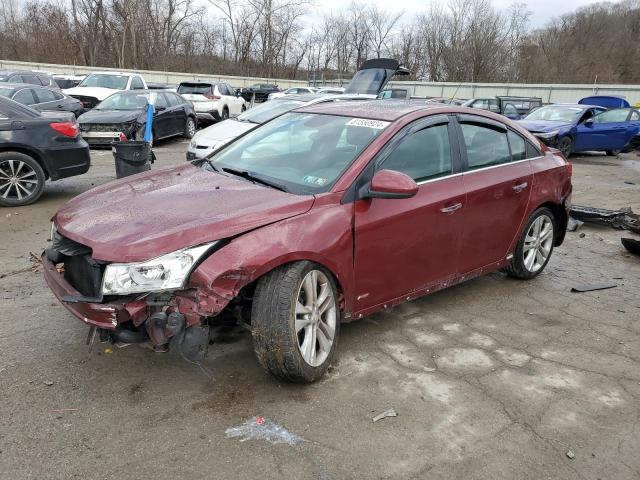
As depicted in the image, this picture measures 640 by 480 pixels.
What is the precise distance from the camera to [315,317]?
3.18m

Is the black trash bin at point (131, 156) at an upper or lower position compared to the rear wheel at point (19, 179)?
upper

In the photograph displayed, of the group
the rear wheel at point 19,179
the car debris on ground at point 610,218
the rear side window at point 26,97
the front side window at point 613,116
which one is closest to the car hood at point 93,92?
the rear side window at point 26,97

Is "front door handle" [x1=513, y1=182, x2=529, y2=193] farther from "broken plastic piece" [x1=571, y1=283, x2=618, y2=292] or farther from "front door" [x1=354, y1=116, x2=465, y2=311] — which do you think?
"broken plastic piece" [x1=571, y1=283, x2=618, y2=292]

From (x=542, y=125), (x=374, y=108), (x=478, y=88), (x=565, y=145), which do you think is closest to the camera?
(x=374, y=108)

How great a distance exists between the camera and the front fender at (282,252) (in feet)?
9.07

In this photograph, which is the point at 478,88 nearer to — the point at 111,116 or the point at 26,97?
the point at 111,116

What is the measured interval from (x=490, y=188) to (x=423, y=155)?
0.71 meters

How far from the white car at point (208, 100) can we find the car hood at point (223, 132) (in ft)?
28.9

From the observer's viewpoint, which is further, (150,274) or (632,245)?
(632,245)

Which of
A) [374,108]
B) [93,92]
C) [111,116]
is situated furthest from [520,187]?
[93,92]

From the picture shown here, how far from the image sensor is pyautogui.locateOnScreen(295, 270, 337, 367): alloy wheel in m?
3.10

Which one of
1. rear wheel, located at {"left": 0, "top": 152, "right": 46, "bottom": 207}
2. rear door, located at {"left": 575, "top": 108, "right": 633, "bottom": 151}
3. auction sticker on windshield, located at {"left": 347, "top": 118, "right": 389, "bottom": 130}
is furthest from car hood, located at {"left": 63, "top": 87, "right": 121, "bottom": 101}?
auction sticker on windshield, located at {"left": 347, "top": 118, "right": 389, "bottom": 130}

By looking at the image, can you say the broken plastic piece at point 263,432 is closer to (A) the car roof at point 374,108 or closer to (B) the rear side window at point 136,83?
(A) the car roof at point 374,108

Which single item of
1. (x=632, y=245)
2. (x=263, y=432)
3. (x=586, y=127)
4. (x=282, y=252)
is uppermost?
(x=586, y=127)
